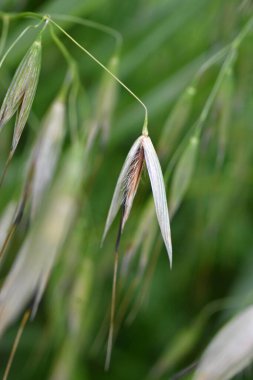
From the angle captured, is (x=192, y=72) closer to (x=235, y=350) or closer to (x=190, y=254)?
(x=190, y=254)

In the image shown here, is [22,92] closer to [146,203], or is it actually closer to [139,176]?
[139,176]

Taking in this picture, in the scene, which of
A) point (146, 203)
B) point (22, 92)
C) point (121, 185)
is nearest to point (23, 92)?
point (22, 92)

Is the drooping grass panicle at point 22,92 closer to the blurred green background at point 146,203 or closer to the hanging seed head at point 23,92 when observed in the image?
the hanging seed head at point 23,92

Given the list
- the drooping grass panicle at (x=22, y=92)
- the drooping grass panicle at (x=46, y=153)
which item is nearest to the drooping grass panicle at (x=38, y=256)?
the drooping grass panicle at (x=46, y=153)

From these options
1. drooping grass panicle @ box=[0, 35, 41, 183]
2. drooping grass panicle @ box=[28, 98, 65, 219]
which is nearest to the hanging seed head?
drooping grass panicle @ box=[0, 35, 41, 183]

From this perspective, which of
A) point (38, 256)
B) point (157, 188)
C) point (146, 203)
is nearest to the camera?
point (157, 188)
